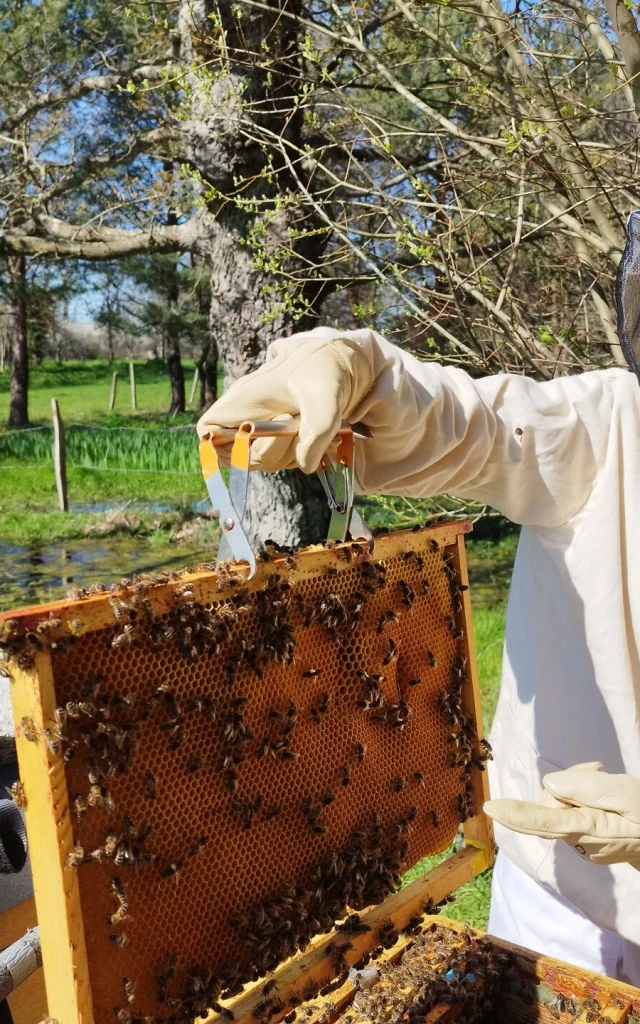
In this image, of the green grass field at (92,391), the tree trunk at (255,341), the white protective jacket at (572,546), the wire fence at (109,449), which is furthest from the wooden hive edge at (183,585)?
the green grass field at (92,391)

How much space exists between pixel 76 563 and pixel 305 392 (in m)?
9.55

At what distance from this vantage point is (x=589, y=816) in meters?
1.70

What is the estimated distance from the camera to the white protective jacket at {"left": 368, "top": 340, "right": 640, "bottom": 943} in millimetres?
2107

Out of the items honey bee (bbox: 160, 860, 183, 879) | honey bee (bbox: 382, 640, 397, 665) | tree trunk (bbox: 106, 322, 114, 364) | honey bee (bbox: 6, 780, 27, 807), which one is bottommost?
honey bee (bbox: 160, 860, 183, 879)

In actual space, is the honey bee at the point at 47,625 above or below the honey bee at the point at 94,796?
above

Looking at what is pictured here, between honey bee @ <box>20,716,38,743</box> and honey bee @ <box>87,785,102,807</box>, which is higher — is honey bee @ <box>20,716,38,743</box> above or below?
above

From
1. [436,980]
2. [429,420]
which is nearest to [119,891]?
[436,980]

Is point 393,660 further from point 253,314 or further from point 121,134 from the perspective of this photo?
point 121,134

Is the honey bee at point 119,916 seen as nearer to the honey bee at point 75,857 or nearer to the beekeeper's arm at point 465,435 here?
the honey bee at point 75,857

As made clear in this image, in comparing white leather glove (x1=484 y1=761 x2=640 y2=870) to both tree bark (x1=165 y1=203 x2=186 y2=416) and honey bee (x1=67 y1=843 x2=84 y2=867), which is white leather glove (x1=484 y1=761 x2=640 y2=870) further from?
tree bark (x1=165 y1=203 x2=186 y2=416)

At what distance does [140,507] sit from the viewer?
1234cm

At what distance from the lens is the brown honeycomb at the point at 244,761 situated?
140cm

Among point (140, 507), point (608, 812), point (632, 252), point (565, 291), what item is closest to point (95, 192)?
point (140, 507)

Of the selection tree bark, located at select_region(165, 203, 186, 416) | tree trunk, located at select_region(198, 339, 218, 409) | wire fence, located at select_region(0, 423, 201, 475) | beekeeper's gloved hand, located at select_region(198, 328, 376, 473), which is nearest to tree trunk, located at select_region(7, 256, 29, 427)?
wire fence, located at select_region(0, 423, 201, 475)
